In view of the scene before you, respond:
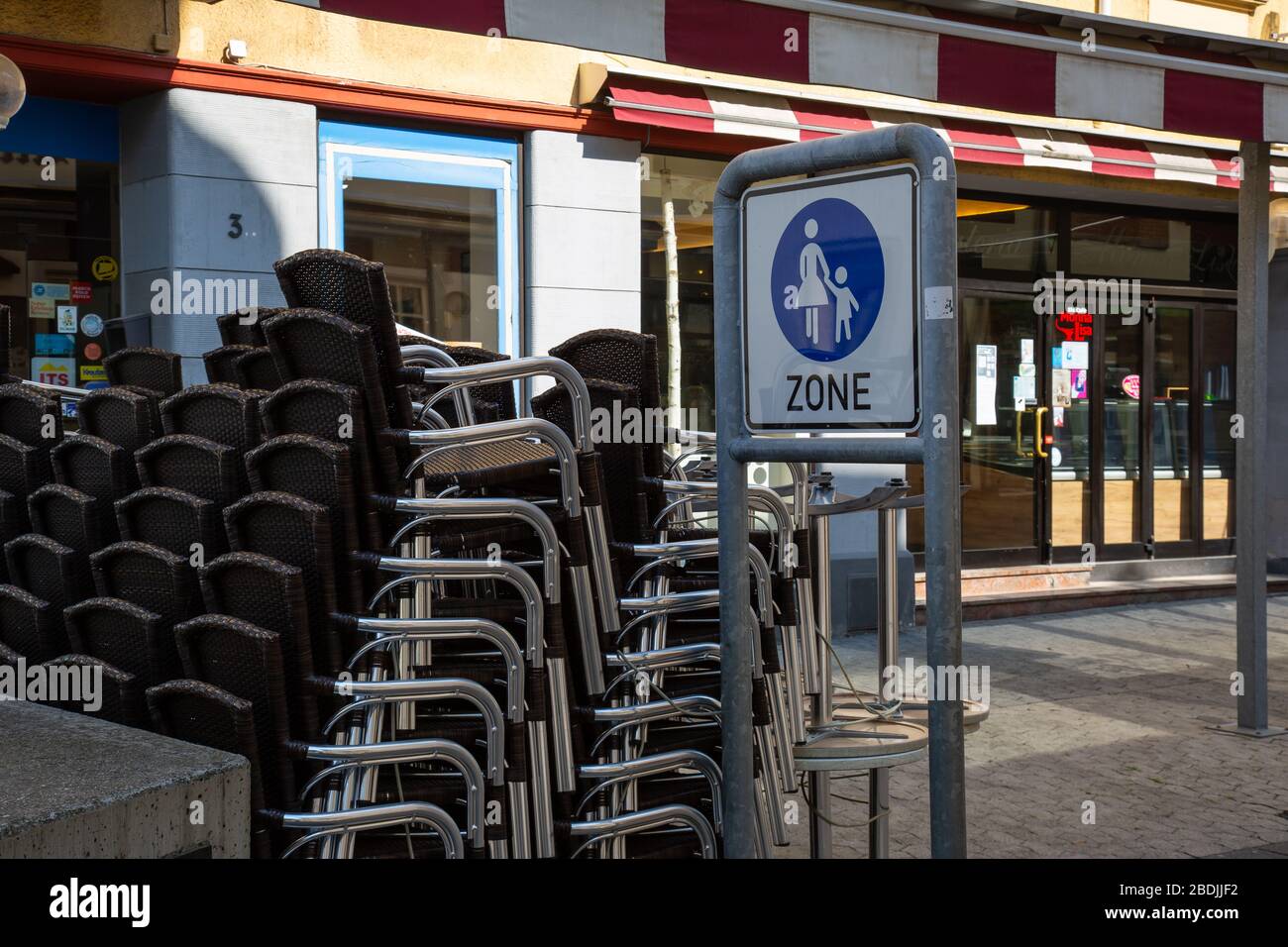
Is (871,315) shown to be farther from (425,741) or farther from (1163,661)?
(1163,661)

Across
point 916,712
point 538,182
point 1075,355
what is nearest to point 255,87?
point 538,182

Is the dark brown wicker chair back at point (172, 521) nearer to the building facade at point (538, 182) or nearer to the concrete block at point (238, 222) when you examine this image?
the building facade at point (538, 182)

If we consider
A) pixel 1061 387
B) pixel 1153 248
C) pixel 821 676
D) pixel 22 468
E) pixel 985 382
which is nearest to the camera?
pixel 22 468

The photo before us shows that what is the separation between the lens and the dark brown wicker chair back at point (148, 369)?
416cm

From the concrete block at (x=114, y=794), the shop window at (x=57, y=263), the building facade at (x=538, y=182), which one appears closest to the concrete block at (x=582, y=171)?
the building facade at (x=538, y=182)

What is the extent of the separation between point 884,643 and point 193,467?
2122 mm

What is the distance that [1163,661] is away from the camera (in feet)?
29.6

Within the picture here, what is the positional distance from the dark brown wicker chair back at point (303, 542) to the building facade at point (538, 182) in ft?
7.42

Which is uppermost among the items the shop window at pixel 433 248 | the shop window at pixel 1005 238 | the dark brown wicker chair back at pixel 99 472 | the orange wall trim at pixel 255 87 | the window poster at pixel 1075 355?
the orange wall trim at pixel 255 87

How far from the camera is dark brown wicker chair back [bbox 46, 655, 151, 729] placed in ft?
10.7

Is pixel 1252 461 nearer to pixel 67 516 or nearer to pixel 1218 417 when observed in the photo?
pixel 67 516

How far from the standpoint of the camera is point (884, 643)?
430 cm

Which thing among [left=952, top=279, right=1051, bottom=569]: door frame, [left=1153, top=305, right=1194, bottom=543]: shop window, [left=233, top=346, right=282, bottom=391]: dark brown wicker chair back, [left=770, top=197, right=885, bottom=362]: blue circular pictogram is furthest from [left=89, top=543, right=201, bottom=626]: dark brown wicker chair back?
[left=1153, top=305, right=1194, bottom=543]: shop window
